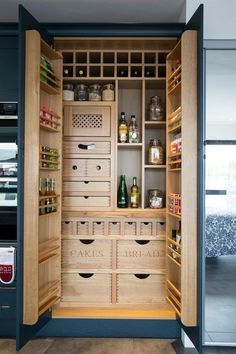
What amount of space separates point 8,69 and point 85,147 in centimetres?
84

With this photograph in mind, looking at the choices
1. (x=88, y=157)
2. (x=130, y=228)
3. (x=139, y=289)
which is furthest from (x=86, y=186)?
(x=139, y=289)

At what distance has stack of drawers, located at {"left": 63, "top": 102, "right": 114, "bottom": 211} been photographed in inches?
105

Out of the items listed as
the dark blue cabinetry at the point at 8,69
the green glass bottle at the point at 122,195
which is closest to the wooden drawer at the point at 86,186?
the green glass bottle at the point at 122,195

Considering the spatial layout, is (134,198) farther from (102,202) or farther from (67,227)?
(67,227)

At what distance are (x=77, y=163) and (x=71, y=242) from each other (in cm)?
65

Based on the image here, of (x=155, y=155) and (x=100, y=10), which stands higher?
(x=100, y=10)

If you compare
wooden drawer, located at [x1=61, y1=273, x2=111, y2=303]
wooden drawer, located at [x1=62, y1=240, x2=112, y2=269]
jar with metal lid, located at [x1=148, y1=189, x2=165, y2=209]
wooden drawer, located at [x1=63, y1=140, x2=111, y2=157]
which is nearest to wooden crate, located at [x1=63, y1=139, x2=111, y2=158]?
wooden drawer, located at [x1=63, y1=140, x2=111, y2=157]

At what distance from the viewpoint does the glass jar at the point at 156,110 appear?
2.74 m

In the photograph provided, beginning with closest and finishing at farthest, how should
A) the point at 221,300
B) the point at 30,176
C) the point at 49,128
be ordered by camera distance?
the point at 30,176 < the point at 49,128 < the point at 221,300

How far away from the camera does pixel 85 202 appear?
2.67 m

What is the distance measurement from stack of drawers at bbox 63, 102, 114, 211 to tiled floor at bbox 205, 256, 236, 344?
1.34 meters

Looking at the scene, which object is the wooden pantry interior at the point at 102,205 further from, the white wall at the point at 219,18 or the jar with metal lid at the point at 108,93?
the white wall at the point at 219,18

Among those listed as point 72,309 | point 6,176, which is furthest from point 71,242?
point 6,176

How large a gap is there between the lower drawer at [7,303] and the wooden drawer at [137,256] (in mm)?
841
